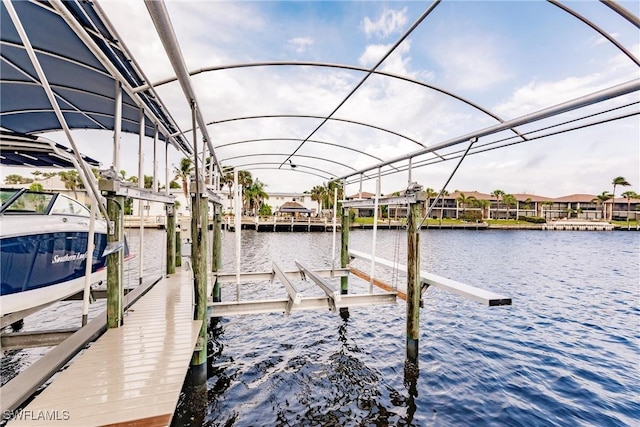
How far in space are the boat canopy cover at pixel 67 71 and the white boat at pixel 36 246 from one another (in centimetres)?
98

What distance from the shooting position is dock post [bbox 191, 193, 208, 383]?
5.09 metres

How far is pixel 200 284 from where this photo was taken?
5.37 m

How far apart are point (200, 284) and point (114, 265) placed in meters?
1.35

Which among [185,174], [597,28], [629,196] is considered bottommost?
[185,174]

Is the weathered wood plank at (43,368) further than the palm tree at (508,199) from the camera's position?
No

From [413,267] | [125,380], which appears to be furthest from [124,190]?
[413,267]

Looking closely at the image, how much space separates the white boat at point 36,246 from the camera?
4.45m

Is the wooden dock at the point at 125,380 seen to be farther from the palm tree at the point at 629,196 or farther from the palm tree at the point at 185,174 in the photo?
the palm tree at the point at 629,196

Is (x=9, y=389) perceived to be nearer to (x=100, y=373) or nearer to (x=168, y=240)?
(x=100, y=373)

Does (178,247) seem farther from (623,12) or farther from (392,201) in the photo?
(623,12)

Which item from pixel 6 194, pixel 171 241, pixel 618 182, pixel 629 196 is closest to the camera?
pixel 6 194

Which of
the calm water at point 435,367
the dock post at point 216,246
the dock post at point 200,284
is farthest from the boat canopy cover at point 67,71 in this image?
the calm water at point 435,367

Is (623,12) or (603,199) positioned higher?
(603,199)

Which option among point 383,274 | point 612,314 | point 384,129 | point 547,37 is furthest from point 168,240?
point 612,314
